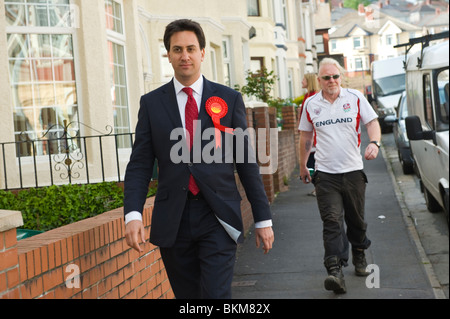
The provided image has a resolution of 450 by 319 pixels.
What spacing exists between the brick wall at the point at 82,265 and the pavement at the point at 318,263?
123 cm

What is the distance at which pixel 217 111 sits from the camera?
3.75 metres

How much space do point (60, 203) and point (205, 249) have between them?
3396mm

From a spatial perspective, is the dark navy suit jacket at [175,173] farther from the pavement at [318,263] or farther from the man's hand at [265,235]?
the pavement at [318,263]

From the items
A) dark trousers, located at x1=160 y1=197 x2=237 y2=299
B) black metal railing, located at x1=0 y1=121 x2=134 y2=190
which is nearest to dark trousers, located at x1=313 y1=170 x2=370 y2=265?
dark trousers, located at x1=160 y1=197 x2=237 y2=299

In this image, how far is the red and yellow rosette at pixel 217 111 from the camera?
3.72m

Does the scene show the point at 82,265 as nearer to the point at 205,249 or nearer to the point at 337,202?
the point at 205,249

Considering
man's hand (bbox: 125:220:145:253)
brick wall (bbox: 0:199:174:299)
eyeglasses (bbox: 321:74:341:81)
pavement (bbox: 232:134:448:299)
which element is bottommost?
pavement (bbox: 232:134:448:299)

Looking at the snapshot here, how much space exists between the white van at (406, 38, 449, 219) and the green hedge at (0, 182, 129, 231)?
142 inches

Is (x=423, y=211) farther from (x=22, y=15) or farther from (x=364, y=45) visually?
(x=364, y=45)

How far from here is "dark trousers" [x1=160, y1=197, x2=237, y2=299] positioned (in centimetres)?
365

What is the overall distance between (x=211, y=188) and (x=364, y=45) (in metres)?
113

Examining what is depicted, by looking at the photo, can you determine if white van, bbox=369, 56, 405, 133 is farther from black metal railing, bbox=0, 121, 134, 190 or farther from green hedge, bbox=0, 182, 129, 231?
green hedge, bbox=0, 182, 129, 231

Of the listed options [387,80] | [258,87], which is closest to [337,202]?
[258,87]

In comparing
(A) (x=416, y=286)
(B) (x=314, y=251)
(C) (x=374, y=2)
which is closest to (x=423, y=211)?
(B) (x=314, y=251)
